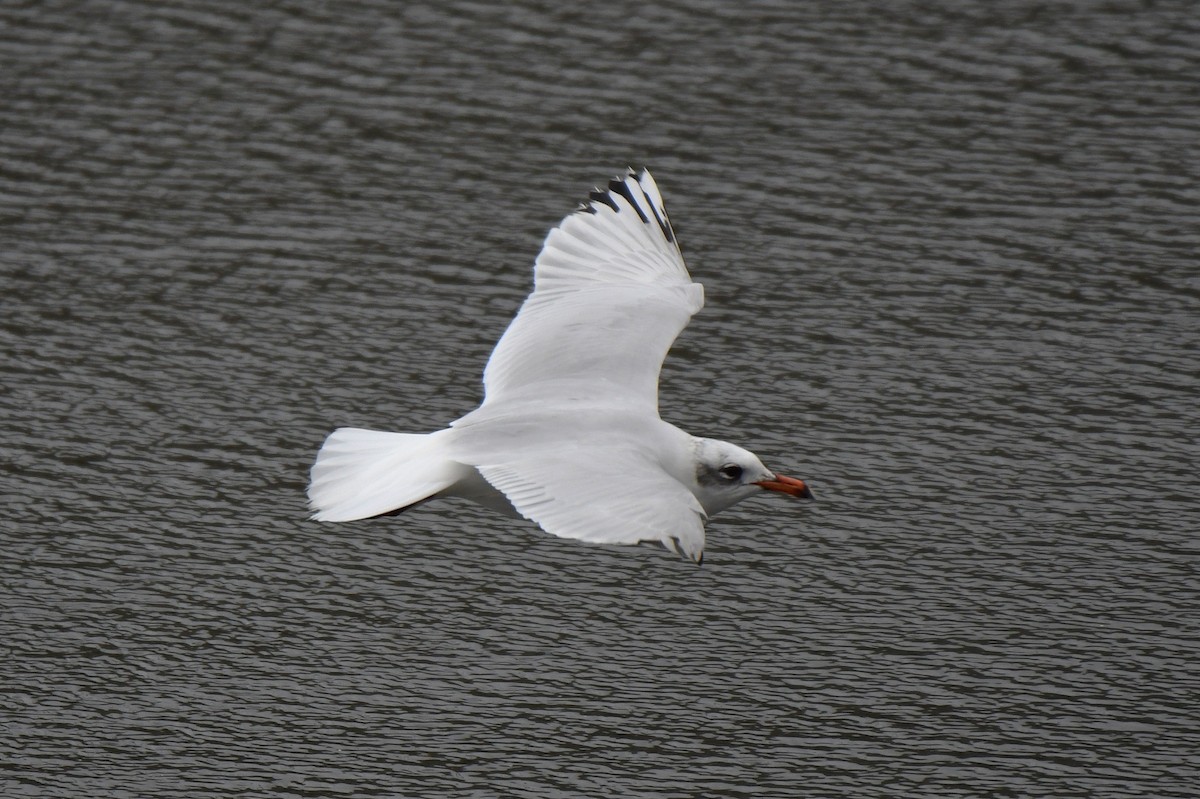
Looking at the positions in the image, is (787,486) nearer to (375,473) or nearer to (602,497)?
(602,497)

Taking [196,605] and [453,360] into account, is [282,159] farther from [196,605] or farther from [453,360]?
[196,605]

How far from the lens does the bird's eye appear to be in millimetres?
8113

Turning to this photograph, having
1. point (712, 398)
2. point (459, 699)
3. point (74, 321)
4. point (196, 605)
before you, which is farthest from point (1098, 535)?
point (74, 321)

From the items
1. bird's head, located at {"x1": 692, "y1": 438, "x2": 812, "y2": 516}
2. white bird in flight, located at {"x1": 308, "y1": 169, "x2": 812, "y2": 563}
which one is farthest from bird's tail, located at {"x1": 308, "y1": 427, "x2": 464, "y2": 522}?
bird's head, located at {"x1": 692, "y1": 438, "x2": 812, "y2": 516}

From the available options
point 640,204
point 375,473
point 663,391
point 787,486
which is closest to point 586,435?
point 375,473

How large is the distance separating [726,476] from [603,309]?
3.90ft

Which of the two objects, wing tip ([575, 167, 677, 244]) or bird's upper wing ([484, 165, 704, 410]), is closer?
bird's upper wing ([484, 165, 704, 410])

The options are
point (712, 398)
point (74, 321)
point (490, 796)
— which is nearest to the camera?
point (490, 796)

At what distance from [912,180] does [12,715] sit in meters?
7.90

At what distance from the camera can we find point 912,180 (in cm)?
1424

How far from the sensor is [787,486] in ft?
27.2

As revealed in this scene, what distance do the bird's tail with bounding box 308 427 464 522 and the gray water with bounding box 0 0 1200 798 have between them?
1283 mm

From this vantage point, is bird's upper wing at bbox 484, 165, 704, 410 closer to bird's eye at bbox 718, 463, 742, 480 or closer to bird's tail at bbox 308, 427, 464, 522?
bird's eye at bbox 718, 463, 742, 480

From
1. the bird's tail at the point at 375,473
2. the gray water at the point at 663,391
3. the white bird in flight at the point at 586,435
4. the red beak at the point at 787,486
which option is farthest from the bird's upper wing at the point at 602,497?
the gray water at the point at 663,391
